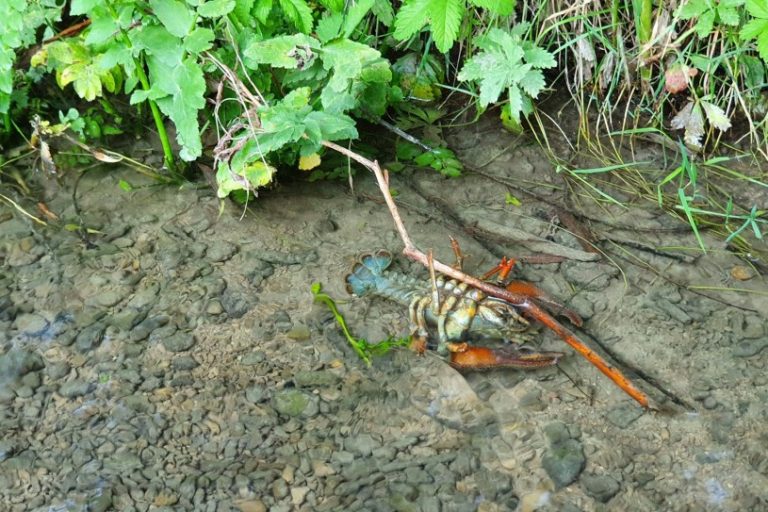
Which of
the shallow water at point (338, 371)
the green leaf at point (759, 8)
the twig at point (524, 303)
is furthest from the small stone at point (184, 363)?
the green leaf at point (759, 8)

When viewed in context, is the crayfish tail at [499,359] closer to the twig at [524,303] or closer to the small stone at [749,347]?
the twig at [524,303]

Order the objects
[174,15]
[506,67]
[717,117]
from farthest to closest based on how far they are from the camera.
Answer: [717,117]
[506,67]
[174,15]

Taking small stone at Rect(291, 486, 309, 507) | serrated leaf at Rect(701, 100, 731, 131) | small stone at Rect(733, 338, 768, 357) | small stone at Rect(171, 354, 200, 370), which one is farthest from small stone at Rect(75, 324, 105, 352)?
serrated leaf at Rect(701, 100, 731, 131)

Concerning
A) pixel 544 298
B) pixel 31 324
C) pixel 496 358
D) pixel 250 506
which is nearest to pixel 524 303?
pixel 544 298

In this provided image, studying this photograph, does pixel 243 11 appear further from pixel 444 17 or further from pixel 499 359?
pixel 499 359

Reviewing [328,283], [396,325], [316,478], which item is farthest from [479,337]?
[316,478]

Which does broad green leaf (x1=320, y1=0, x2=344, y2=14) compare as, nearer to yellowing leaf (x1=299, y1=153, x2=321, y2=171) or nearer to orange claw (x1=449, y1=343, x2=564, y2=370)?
yellowing leaf (x1=299, y1=153, x2=321, y2=171)
